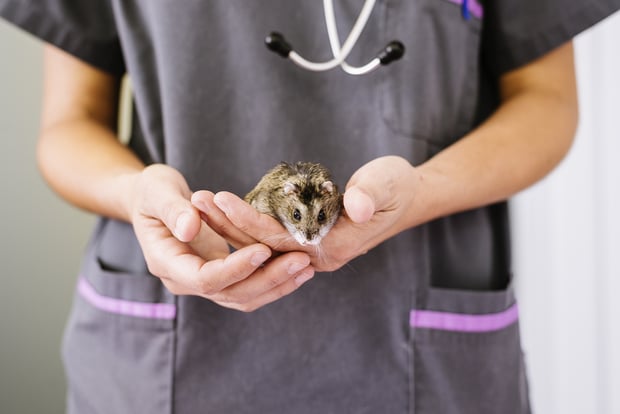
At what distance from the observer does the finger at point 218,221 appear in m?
0.55

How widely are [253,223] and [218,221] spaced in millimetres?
40

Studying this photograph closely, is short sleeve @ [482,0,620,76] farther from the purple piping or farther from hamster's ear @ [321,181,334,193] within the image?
hamster's ear @ [321,181,334,193]

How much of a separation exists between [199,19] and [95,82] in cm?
30

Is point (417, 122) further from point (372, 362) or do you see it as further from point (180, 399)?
point (180, 399)

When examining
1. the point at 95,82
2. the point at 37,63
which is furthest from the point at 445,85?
the point at 37,63

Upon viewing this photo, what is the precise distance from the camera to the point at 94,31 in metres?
0.92

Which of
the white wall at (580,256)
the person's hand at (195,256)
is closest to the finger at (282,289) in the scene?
the person's hand at (195,256)

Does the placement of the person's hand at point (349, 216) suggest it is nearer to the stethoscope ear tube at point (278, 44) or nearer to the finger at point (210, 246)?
the finger at point (210, 246)

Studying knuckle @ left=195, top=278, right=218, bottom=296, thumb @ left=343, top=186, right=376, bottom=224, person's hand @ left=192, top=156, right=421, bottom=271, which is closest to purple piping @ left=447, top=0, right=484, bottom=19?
person's hand @ left=192, top=156, right=421, bottom=271

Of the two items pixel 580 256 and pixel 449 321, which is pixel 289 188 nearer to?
pixel 449 321

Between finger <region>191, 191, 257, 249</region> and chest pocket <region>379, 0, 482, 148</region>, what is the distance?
0.98 ft

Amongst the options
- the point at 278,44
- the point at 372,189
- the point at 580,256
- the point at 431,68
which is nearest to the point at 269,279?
the point at 372,189

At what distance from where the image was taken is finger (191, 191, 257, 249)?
1.81ft

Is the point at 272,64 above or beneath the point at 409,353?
above
